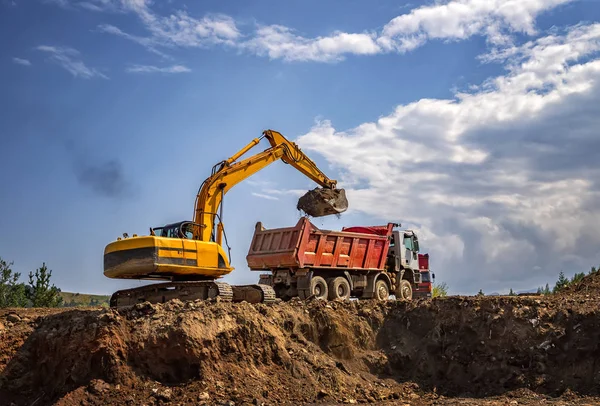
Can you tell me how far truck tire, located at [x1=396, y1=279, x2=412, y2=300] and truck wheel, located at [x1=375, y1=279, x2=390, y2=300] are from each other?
1.00m

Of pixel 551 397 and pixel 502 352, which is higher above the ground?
pixel 502 352

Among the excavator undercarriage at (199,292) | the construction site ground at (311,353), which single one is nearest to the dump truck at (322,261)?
the excavator undercarriage at (199,292)

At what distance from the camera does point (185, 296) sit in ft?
53.9

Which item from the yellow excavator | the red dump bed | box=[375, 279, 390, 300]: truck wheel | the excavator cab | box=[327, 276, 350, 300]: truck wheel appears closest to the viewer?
the yellow excavator

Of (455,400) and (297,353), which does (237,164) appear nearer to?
(297,353)

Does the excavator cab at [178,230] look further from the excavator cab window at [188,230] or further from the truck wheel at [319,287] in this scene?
the truck wheel at [319,287]

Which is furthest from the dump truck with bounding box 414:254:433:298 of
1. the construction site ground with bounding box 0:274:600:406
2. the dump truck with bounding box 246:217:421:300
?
the construction site ground with bounding box 0:274:600:406

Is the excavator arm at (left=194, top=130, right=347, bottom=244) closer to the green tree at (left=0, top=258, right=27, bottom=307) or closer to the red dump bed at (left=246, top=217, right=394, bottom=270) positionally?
the red dump bed at (left=246, top=217, right=394, bottom=270)

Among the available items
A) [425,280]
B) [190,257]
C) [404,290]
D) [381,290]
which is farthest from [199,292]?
[425,280]

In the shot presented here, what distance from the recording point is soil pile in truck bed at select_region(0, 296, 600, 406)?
1164 cm

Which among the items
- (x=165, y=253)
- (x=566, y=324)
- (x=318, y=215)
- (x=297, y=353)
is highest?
(x=318, y=215)

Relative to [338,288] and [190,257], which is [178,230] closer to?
[190,257]

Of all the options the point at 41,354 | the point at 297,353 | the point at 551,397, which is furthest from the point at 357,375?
the point at 41,354

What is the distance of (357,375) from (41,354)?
7.12m
